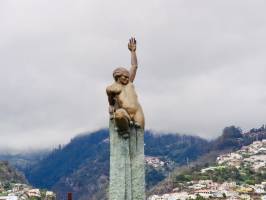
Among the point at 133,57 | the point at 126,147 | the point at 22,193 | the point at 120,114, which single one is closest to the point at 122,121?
the point at 120,114

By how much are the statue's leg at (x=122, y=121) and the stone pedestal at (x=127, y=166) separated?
0.25 feet

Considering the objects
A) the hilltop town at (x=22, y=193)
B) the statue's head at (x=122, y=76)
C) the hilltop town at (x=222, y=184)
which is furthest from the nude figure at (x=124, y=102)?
the hilltop town at (x=222, y=184)

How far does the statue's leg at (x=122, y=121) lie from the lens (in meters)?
9.94

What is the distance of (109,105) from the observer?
10.4m

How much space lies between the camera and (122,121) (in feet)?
32.7

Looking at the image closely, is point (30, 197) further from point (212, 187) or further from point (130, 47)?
point (130, 47)

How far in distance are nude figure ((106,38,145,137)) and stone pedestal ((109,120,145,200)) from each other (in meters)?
0.13

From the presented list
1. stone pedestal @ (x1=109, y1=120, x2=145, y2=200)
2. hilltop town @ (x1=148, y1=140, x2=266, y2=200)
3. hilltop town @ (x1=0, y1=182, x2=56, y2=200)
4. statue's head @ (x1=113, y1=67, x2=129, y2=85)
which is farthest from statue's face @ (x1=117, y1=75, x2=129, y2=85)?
hilltop town @ (x1=148, y1=140, x2=266, y2=200)

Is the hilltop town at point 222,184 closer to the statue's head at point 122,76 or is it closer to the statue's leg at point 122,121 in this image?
the statue's head at point 122,76

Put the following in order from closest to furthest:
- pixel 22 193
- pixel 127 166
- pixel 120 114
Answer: pixel 120 114 → pixel 127 166 → pixel 22 193

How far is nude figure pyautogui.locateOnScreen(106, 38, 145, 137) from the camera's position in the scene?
1001cm

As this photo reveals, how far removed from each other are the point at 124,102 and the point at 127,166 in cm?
89

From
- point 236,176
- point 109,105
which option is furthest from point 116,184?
point 236,176

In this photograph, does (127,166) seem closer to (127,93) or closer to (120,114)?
(120,114)
